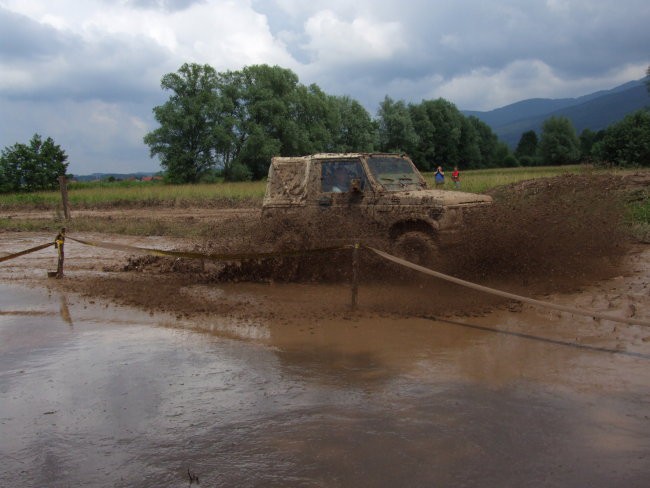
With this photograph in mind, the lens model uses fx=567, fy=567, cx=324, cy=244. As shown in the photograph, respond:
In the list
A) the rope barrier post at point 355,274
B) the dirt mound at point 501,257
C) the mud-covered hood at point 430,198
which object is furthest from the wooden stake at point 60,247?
the mud-covered hood at point 430,198

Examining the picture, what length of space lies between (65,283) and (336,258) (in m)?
4.72

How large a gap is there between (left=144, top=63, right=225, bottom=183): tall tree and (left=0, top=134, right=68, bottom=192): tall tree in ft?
37.3

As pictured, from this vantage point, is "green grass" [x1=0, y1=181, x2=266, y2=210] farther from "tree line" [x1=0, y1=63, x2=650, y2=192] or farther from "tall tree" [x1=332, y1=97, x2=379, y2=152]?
"tall tree" [x1=332, y1=97, x2=379, y2=152]

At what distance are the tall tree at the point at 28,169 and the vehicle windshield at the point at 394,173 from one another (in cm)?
3632

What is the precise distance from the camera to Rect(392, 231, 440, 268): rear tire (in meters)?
8.34

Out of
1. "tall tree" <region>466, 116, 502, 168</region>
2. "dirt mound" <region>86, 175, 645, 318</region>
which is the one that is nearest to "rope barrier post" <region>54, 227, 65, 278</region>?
"dirt mound" <region>86, 175, 645, 318</region>

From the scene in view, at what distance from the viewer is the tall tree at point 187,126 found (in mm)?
52875

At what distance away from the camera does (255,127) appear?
54.4 metres

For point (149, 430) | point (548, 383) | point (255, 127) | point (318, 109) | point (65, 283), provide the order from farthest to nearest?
1. point (318, 109)
2. point (255, 127)
3. point (65, 283)
4. point (548, 383)
5. point (149, 430)

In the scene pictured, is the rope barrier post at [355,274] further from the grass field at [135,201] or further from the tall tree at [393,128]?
the tall tree at [393,128]

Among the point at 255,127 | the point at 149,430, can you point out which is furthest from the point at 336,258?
the point at 255,127

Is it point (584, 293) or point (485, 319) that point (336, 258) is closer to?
point (485, 319)

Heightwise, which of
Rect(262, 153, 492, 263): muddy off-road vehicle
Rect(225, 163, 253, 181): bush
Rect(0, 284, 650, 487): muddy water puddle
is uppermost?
Rect(225, 163, 253, 181): bush

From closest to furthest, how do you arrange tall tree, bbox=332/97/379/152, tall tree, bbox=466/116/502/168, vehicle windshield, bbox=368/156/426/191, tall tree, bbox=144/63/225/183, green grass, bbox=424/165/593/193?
vehicle windshield, bbox=368/156/426/191 → green grass, bbox=424/165/593/193 → tall tree, bbox=144/63/225/183 → tall tree, bbox=332/97/379/152 → tall tree, bbox=466/116/502/168
